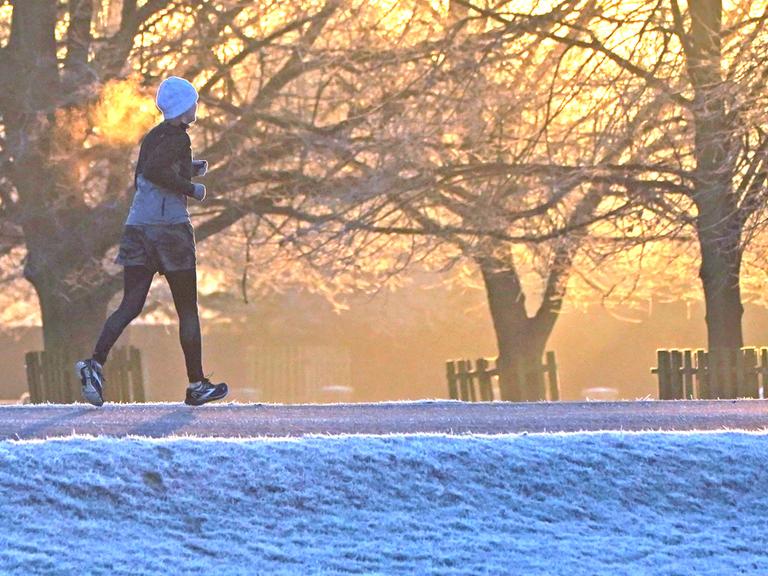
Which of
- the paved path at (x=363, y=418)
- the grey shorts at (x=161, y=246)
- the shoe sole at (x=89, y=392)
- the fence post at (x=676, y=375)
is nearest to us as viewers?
the paved path at (x=363, y=418)

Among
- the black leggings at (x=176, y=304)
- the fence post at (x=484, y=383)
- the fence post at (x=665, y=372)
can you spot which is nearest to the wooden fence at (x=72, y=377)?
the fence post at (x=484, y=383)

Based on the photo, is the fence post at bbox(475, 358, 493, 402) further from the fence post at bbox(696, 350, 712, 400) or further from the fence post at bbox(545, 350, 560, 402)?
the fence post at bbox(696, 350, 712, 400)

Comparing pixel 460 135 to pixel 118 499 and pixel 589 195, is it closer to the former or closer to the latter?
pixel 589 195

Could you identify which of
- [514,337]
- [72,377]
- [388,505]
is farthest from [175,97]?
[514,337]

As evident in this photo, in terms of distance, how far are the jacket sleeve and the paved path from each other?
1.52 metres

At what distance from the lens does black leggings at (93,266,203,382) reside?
10.1m

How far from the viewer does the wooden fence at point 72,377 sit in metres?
20.3

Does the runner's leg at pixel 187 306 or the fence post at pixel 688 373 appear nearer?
the runner's leg at pixel 187 306

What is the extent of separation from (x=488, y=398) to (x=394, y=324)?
19165mm

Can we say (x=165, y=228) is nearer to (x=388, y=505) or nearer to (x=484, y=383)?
(x=388, y=505)

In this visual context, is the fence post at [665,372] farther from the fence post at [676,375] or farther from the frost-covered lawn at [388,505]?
the frost-covered lawn at [388,505]

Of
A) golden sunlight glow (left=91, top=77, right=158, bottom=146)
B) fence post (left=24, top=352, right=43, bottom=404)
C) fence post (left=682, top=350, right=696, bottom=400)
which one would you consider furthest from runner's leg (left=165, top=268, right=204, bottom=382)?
fence post (left=24, top=352, right=43, bottom=404)

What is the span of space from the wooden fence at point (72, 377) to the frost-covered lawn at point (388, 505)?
1208cm

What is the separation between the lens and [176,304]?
1020 centimetres
